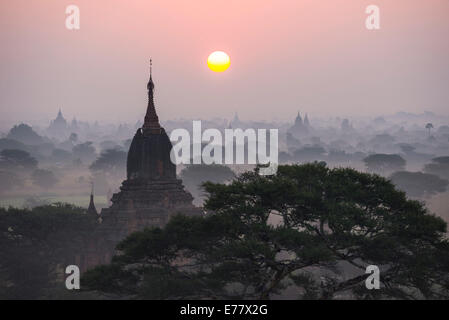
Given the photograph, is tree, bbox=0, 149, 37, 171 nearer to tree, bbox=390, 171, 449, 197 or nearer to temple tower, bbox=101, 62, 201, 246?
tree, bbox=390, 171, 449, 197

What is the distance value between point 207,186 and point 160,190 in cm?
1999

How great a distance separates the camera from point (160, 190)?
4972 centimetres

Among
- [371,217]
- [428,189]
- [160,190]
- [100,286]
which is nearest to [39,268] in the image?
[160,190]

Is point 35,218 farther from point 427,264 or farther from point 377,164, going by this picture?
point 377,164

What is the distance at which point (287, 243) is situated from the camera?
27875mm

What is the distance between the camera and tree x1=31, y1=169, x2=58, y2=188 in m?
127

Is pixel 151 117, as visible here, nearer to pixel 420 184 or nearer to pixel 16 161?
pixel 420 184

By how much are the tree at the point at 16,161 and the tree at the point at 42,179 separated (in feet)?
15.6

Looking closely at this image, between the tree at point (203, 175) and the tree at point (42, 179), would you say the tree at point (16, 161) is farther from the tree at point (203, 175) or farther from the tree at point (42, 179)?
the tree at point (203, 175)

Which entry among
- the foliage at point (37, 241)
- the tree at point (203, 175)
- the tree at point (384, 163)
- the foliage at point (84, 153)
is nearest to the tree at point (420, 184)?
the tree at point (203, 175)

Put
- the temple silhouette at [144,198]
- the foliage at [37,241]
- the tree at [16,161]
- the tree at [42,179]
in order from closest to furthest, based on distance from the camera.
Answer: the foliage at [37,241] → the temple silhouette at [144,198] → the tree at [42,179] → the tree at [16,161]

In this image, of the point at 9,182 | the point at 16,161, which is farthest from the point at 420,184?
the point at 16,161

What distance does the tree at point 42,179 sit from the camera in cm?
12695

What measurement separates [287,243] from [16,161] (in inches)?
4360
